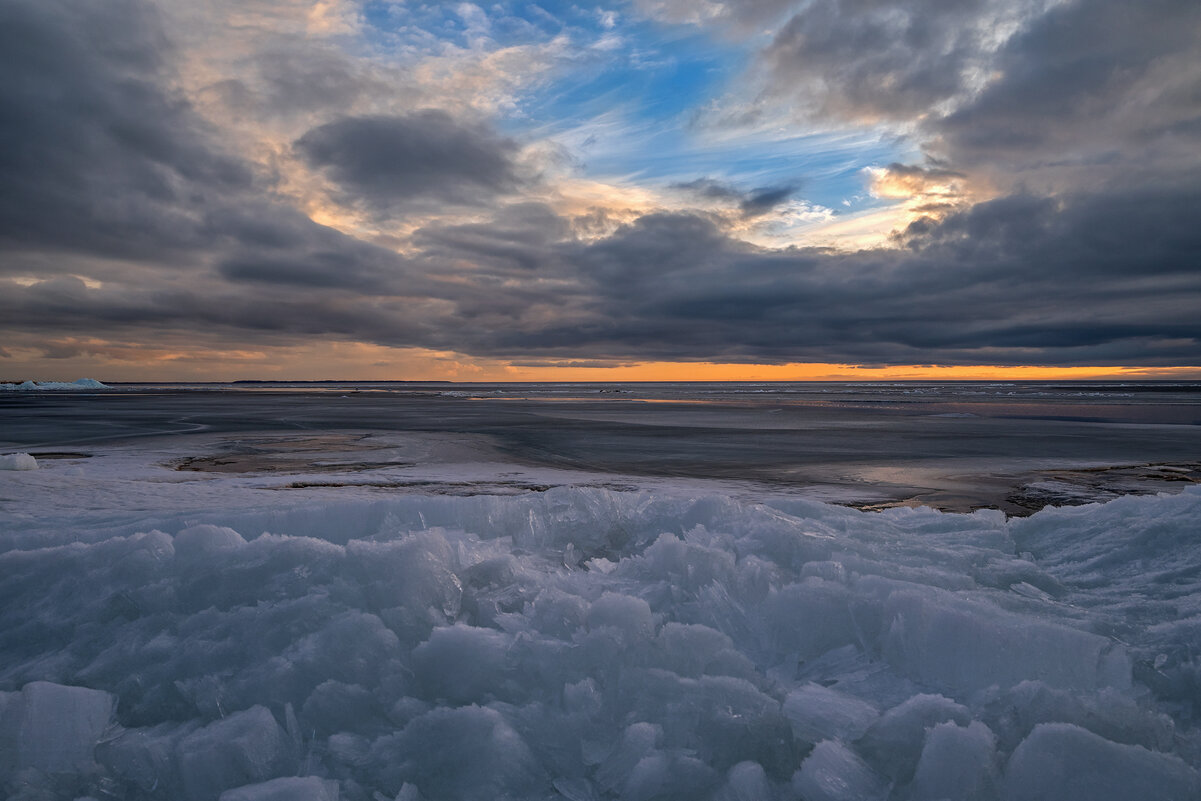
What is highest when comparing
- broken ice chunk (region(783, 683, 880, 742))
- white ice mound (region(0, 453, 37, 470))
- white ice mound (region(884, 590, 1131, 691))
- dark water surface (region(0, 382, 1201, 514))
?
white ice mound (region(0, 453, 37, 470))

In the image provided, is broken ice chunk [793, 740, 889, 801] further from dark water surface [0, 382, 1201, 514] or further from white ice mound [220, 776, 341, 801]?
dark water surface [0, 382, 1201, 514]

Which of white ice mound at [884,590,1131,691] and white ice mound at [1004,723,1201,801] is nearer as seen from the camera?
white ice mound at [1004,723,1201,801]

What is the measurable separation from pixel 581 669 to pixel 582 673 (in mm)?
24

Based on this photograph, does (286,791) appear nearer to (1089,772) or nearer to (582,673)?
(582,673)

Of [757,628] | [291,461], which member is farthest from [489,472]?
[757,628]

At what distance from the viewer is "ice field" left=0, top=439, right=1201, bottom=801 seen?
2623 millimetres

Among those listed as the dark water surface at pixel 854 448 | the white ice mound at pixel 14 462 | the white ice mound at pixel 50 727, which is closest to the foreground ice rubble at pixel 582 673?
the white ice mound at pixel 50 727

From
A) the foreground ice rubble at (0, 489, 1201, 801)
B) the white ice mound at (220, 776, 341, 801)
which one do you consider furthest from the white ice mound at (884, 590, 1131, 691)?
the white ice mound at (220, 776, 341, 801)

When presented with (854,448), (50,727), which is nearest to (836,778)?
(50,727)

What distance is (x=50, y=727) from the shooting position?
109 inches

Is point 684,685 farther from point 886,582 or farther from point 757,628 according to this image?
point 886,582

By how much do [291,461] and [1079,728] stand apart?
14.1 m

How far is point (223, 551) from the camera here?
3.96 metres

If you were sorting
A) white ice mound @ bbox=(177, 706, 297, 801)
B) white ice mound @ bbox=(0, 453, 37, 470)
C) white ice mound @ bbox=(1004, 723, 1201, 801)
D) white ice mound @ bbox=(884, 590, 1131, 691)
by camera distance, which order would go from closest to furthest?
white ice mound @ bbox=(1004, 723, 1201, 801), white ice mound @ bbox=(177, 706, 297, 801), white ice mound @ bbox=(884, 590, 1131, 691), white ice mound @ bbox=(0, 453, 37, 470)
